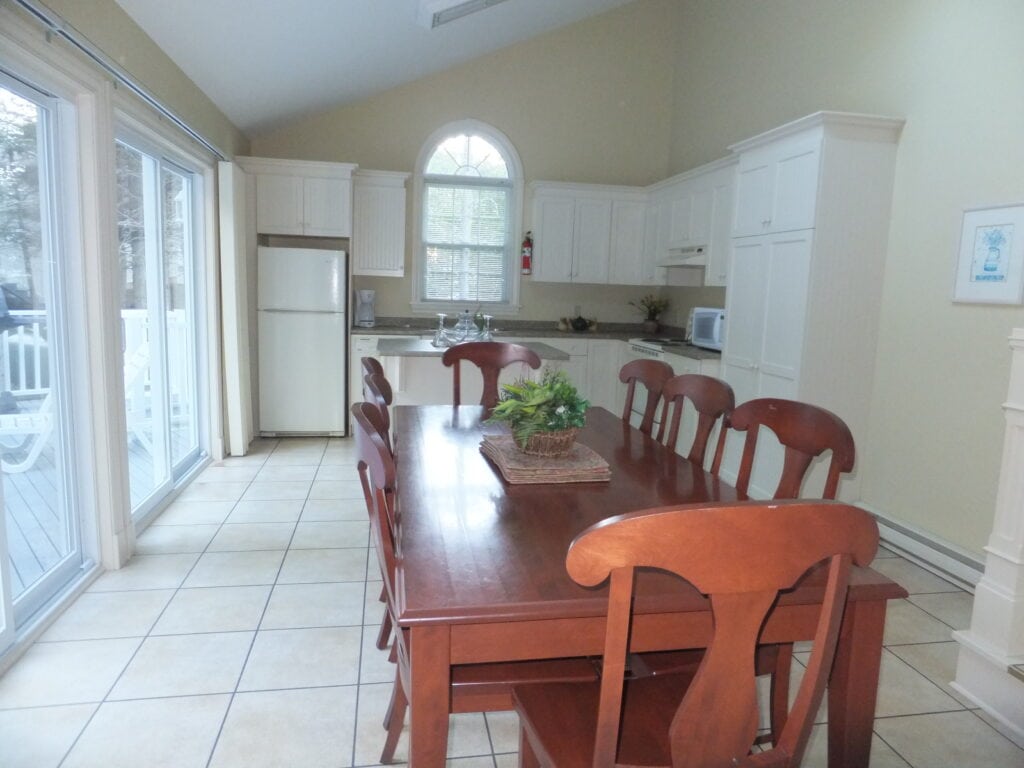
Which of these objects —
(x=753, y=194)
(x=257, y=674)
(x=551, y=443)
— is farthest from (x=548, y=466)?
(x=753, y=194)

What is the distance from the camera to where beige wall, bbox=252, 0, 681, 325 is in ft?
19.4

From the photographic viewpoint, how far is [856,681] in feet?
4.40

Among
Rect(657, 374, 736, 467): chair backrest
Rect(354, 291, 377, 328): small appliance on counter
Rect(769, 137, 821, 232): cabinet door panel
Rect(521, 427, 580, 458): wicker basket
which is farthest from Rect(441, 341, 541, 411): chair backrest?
Rect(354, 291, 377, 328): small appliance on counter

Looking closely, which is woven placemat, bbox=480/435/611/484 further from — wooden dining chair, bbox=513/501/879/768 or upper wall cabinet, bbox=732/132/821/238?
upper wall cabinet, bbox=732/132/821/238

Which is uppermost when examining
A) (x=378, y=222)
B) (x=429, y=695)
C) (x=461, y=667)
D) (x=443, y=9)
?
(x=443, y=9)

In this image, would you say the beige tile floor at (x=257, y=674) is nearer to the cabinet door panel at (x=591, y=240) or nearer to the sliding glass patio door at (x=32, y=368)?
the sliding glass patio door at (x=32, y=368)

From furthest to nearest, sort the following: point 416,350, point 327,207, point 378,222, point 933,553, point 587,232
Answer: point 587,232 < point 378,222 < point 327,207 < point 416,350 < point 933,553

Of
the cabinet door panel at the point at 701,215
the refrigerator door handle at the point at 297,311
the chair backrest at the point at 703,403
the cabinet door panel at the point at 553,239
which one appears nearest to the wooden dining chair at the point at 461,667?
the chair backrest at the point at 703,403

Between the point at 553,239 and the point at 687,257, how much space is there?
1.29 m

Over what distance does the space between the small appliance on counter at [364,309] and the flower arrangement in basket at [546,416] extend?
13.4ft

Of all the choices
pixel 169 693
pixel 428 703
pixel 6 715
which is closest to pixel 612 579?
pixel 428 703

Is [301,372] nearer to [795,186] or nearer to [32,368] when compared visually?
[32,368]

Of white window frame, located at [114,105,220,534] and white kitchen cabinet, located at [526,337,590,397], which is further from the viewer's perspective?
white kitchen cabinet, located at [526,337,590,397]

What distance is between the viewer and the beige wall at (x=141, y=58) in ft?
7.95
